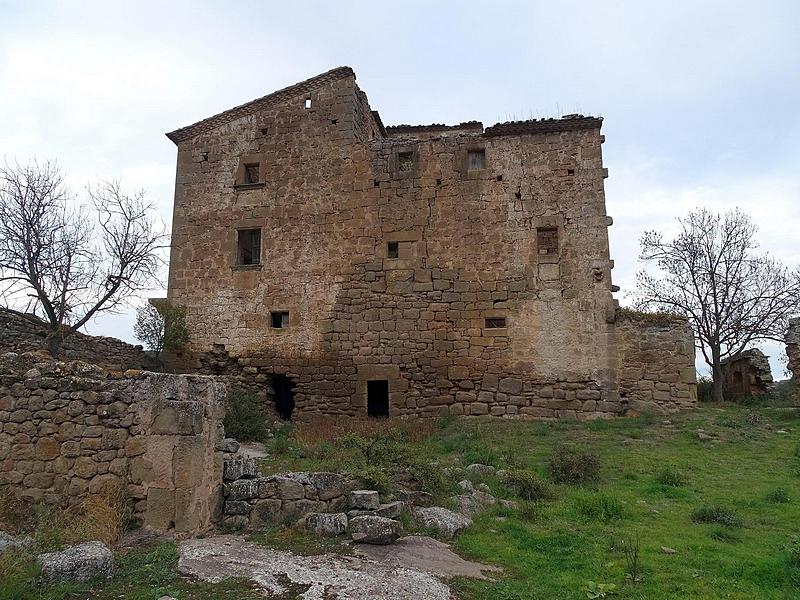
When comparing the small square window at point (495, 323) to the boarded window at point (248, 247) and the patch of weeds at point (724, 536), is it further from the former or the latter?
the patch of weeds at point (724, 536)

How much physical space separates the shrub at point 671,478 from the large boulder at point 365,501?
182 inches

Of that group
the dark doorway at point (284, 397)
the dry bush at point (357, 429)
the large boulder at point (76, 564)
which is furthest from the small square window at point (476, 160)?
the large boulder at point (76, 564)

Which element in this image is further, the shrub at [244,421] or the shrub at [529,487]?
the shrub at [244,421]

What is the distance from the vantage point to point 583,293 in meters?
15.2

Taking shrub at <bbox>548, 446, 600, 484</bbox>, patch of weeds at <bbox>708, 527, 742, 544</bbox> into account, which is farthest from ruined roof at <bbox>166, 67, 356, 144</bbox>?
patch of weeds at <bbox>708, 527, 742, 544</bbox>

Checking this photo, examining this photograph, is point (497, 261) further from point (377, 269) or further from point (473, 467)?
point (473, 467)

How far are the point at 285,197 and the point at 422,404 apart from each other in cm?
701

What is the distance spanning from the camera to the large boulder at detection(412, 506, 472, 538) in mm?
6684

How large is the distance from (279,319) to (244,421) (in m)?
3.97

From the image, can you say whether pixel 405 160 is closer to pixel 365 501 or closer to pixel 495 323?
→ pixel 495 323

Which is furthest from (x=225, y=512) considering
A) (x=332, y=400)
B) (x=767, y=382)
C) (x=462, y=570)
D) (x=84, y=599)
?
(x=767, y=382)

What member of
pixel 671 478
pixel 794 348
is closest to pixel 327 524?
pixel 671 478

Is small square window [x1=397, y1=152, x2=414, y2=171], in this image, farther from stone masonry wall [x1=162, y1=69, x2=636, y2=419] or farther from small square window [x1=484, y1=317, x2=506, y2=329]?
small square window [x1=484, y1=317, x2=506, y2=329]

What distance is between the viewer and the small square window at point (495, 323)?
50.9 feet
